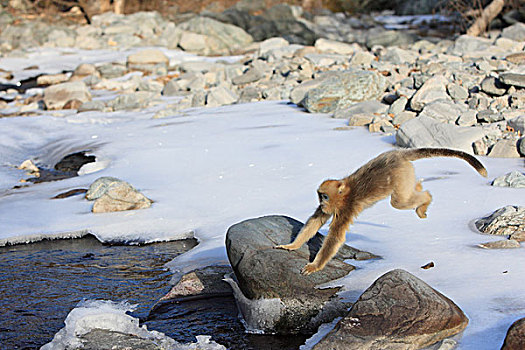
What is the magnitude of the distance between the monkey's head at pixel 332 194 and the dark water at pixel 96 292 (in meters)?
0.92

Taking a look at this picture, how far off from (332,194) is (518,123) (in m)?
4.92

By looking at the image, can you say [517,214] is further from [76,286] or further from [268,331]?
[76,286]

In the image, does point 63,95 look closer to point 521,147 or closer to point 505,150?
point 505,150

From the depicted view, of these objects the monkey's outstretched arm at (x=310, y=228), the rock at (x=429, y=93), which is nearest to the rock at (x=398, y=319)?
the monkey's outstretched arm at (x=310, y=228)

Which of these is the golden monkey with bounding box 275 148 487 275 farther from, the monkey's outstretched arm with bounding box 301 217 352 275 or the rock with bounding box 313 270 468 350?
the rock with bounding box 313 270 468 350

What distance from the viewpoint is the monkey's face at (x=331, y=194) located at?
403cm

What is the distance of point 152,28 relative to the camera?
26.0 m

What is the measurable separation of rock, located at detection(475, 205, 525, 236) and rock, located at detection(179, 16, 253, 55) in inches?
723

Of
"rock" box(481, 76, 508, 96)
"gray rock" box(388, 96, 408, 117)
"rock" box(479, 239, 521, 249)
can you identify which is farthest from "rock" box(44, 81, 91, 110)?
"rock" box(479, 239, 521, 249)

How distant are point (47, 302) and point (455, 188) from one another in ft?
13.7

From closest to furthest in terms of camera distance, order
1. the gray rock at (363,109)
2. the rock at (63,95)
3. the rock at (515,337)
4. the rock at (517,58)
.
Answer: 1. the rock at (515,337)
2. the gray rock at (363,109)
3. the rock at (517,58)
4. the rock at (63,95)

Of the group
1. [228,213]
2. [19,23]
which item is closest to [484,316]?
[228,213]

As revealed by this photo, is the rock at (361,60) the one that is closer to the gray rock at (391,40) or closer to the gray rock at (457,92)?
the gray rock at (457,92)

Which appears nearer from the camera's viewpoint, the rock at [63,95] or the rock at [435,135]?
the rock at [435,135]
